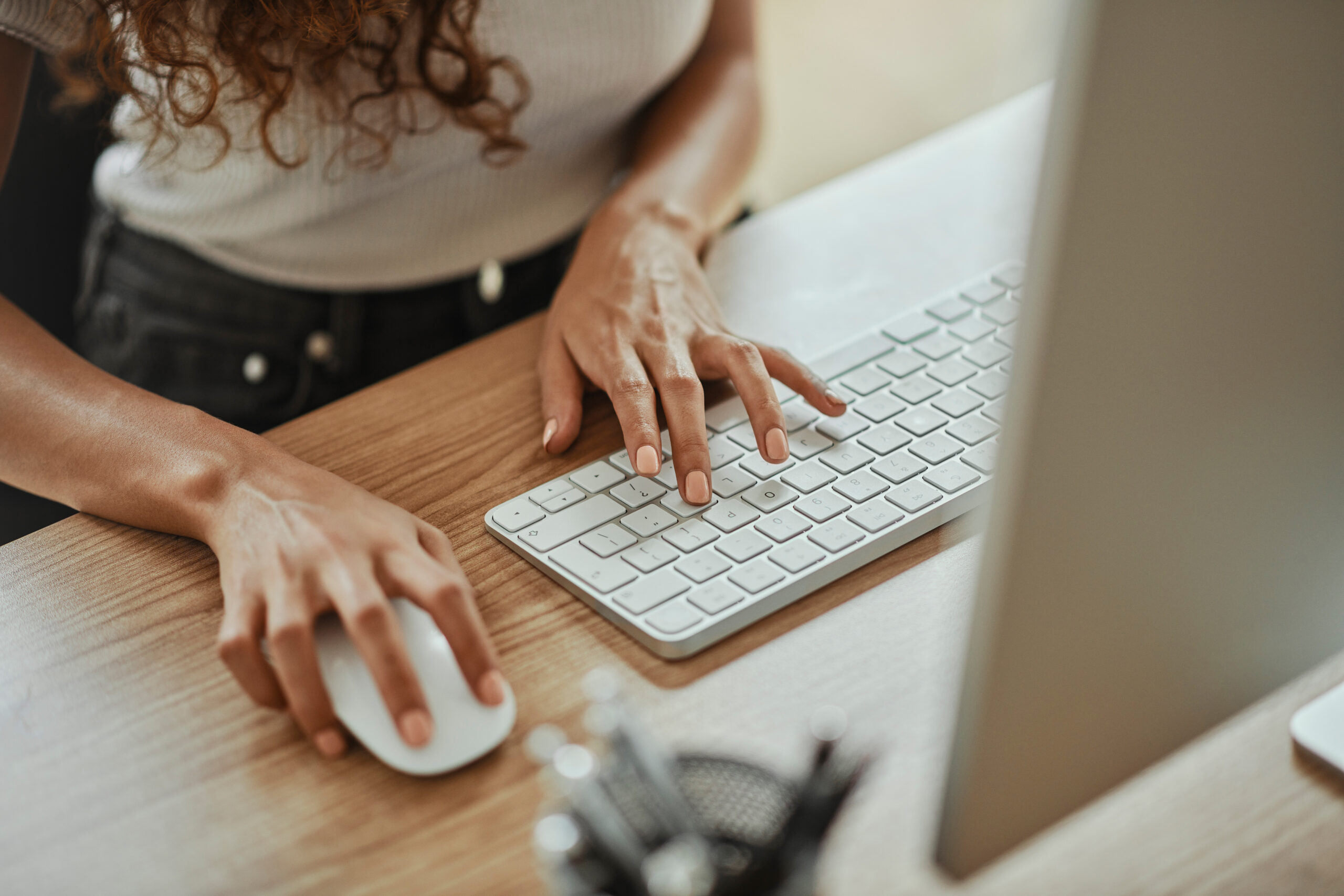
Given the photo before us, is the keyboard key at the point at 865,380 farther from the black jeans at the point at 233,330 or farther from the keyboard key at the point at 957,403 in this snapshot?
the black jeans at the point at 233,330

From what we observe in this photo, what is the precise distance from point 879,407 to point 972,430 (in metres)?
0.06

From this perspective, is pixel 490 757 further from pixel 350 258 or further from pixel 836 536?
pixel 350 258

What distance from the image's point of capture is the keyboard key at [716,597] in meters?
0.45

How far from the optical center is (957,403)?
0.57 metres

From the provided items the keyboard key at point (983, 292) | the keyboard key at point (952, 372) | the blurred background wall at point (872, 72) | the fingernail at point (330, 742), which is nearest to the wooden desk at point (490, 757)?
the fingernail at point (330, 742)

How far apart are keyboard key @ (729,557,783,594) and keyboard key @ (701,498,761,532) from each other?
30 mm

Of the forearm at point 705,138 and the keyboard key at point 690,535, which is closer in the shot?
the keyboard key at point 690,535

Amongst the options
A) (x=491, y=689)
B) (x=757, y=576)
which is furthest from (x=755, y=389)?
(x=491, y=689)

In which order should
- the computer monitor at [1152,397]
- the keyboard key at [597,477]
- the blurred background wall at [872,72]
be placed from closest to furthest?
1. the computer monitor at [1152,397]
2. the keyboard key at [597,477]
3. the blurred background wall at [872,72]

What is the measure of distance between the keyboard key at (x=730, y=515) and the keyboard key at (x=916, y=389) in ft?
0.45

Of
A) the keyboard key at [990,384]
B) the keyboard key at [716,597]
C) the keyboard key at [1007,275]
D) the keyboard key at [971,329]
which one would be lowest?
the keyboard key at [716,597]

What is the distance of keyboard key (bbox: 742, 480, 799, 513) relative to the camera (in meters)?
0.51

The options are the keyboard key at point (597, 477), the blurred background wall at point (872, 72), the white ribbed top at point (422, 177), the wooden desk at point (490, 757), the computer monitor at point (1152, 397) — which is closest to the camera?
the computer monitor at point (1152, 397)

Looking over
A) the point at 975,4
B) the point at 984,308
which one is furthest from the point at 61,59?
the point at 975,4
